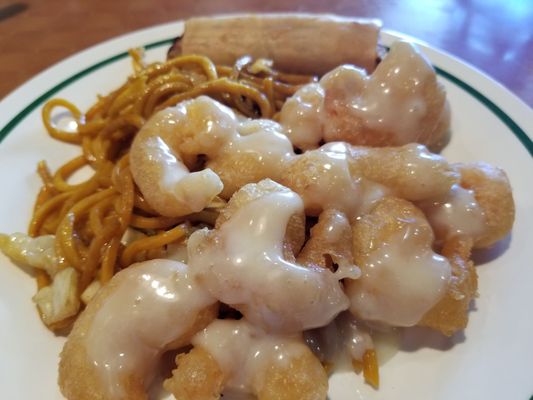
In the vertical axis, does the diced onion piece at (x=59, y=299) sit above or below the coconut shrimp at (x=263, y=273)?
below

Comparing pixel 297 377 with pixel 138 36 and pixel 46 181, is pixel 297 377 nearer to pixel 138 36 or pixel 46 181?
pixel 46 181

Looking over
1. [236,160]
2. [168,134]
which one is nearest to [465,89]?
[236,160]

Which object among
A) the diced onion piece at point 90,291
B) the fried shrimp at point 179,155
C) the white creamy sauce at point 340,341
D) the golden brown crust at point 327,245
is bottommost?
the white creamy sauce at point 340,341

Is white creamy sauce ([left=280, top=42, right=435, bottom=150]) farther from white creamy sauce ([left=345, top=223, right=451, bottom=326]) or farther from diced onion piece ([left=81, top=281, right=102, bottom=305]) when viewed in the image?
diced onion piece ([left=81, top=281, right=102, bottom=305])

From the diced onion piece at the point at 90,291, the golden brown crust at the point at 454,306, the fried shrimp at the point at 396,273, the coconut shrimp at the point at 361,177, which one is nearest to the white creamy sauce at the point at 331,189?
the coconut shrimp at the point at 361,177

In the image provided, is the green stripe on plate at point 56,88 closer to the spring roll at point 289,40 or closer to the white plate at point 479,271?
the white plate at point 479,271

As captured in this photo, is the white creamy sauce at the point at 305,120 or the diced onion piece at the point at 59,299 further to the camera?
the white creamy sauce at the point at 305,120

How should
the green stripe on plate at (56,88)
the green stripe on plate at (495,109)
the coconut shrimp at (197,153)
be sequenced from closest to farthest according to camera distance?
the coconut shrimp at (197,153), the green stripe on plate at (495,109), the green stripe on plate at (56,88)
